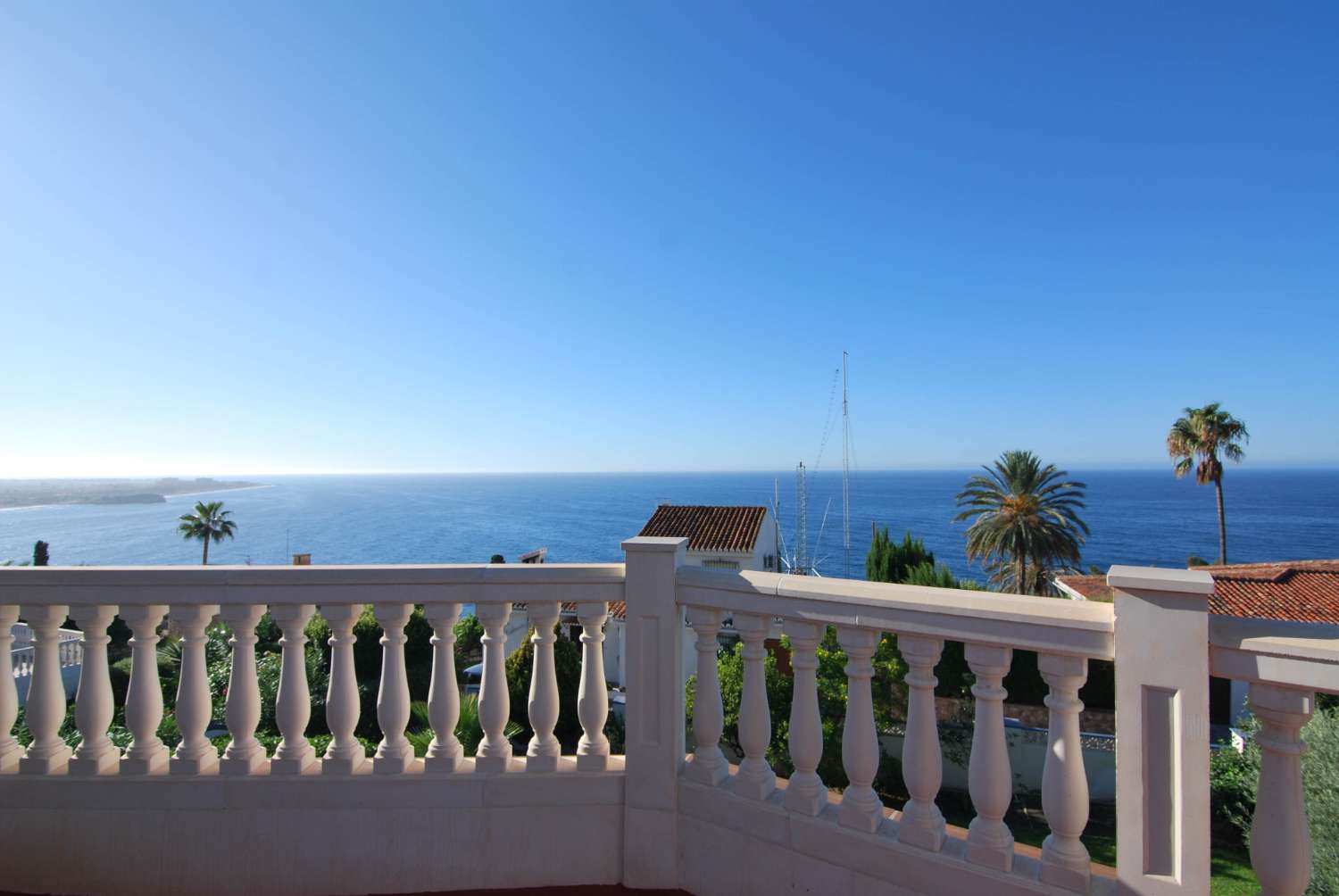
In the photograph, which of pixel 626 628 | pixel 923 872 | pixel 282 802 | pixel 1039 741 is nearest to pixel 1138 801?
pixel 923 872

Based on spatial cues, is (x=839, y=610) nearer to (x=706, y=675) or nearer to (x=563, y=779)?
(x=706, y=675)

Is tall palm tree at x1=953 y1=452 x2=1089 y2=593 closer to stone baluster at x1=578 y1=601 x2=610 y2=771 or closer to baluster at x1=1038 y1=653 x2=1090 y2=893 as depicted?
baluster at x1=1038 y1=653 x2=1090 y2=893

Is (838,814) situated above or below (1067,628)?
below

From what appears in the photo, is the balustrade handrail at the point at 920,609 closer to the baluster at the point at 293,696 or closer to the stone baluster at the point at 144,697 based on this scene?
the baluster at the point at 293,696

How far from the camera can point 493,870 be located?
8.70 feet

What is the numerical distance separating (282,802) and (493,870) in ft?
2.91

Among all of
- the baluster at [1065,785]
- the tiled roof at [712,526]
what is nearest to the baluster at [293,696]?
the baluster at [1065,785]

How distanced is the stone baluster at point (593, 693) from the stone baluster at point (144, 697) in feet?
5.48

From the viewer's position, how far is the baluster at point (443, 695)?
8.63ft

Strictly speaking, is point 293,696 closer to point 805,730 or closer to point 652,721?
point 652,721

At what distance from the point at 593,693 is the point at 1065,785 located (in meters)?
1.65

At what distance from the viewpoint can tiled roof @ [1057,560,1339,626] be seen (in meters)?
21.7

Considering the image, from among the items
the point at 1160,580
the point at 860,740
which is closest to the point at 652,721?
the point at 860,740

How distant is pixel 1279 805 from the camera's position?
5.75 feet
